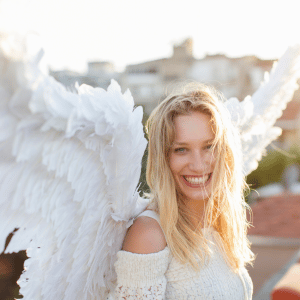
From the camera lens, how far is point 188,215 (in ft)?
5.61

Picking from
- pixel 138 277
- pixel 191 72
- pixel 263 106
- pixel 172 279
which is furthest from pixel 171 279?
pixel 191 72

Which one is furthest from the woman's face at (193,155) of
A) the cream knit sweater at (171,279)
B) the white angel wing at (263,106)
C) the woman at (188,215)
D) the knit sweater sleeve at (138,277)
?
the white angel wing at (263,106)

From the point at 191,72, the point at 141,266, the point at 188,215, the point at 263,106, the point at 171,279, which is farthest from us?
the point at 191,72

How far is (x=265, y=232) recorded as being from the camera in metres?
7.02

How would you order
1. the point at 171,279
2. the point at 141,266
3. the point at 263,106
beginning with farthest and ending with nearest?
the point at 263,106, the point at 171,279, the point at 141,266

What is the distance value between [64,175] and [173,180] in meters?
0.63

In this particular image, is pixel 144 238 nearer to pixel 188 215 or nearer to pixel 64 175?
pixel 188 215

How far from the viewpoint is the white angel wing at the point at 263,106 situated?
2.22 m

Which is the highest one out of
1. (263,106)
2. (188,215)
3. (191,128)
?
(263,106)

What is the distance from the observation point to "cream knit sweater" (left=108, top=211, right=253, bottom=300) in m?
1.37

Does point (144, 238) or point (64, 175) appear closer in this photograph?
point (64, 175)

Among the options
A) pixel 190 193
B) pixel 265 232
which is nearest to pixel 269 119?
pixel 190 193

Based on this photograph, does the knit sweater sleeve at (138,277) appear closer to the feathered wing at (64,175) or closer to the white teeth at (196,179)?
the feathered wing at (64,175)

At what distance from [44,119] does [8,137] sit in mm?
111
